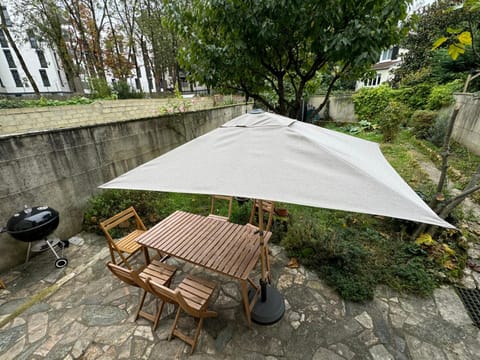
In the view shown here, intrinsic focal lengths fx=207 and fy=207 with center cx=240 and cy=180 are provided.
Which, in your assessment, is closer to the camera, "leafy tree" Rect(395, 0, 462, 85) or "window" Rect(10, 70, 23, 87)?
"leafy tree" Rect(395, 0, 462, 85)

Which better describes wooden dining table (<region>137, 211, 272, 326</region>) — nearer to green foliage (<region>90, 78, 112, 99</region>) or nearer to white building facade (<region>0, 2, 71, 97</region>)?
green foliage (<region>90, 78, 112, 99</region>)

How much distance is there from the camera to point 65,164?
3.66 m

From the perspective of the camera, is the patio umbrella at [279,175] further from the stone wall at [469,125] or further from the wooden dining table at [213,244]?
the stone wall at [469,125]

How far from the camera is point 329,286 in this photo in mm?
2775

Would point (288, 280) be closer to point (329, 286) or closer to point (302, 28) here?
point (329, 286)

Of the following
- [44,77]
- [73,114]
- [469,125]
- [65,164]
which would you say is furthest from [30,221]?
[44,77]

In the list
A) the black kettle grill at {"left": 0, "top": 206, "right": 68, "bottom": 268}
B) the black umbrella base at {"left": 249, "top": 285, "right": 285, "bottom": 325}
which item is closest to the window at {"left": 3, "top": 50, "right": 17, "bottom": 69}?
the black kettle grill at {"left": 0, "top": 206, "right": 68, "bottom": 268}

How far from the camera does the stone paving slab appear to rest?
6.77 ft

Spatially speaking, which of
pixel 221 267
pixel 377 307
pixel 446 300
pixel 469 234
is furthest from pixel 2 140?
pixel 469 234

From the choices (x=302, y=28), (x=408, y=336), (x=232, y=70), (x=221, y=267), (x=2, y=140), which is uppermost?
(x=302, y=28)

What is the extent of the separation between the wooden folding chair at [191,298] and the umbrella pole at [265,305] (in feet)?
1.87

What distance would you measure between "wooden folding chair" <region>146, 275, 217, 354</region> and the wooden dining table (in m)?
0.22

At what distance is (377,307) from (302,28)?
403cm

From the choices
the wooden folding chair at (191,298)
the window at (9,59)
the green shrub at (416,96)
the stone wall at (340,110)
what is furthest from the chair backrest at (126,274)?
the window at (9,59)
